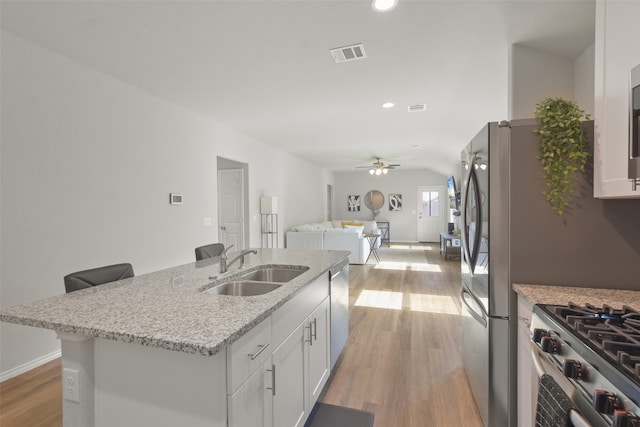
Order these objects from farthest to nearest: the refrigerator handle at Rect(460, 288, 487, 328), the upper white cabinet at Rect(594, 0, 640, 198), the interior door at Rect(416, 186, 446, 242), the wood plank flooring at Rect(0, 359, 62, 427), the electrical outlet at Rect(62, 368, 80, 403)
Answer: the interior door at Rect(416, 186, 446, 242), the wood plank flooring at Rect(0, 359, 62, 427), the refrigerator handle at Rect(460, 288, 487, 328), the upper white cabinet at Rect(594, 0, 640, 198), the electrical outlet at Rect(62, 368, 80, 403)

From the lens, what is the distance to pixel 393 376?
7.98 ft

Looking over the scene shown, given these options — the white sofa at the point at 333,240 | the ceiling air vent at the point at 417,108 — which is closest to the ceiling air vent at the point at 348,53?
the ceiling air vent at the point at 417,108

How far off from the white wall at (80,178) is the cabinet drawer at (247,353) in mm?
2407

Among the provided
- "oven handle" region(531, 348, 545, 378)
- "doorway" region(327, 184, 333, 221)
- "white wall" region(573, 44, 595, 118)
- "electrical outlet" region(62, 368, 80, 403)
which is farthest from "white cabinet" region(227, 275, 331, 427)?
"doorway" region(327, 184, 333, 221)

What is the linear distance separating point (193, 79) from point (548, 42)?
3135mm

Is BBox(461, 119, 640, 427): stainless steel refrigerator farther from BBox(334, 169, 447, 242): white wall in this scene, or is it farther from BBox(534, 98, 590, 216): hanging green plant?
BBox(334, 169, 447, 242): white wall

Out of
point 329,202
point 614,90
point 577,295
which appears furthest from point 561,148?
point 329,202

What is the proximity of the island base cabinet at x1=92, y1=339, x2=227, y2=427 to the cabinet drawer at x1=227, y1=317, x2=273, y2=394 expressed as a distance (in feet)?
0.09

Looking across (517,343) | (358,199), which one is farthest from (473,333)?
(358,199)

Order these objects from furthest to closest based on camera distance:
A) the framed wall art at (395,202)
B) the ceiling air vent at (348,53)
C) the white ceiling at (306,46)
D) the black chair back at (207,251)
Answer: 1. the framed wall art at (395,202)
2. the black chair back at (207,251)
3. the ceiling air vent at (348,53)
4. the white ceiling at (306,46)

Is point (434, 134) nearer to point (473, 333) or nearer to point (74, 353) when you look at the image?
point (473, 333)

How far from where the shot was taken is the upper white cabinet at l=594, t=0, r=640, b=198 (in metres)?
1.32

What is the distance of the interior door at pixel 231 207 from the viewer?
18.8ft

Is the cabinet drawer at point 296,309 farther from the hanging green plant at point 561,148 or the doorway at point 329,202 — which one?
the doorway at point 329,202
